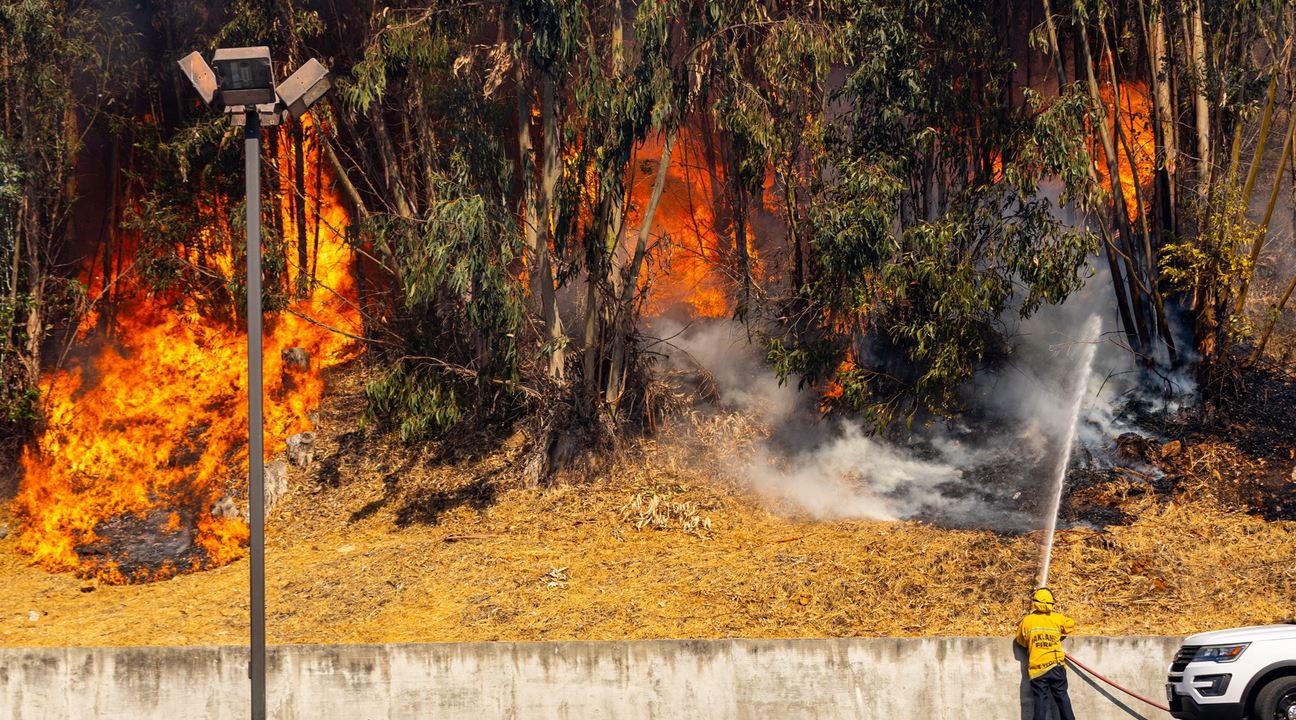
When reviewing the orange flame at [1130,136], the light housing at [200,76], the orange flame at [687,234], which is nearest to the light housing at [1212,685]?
the light housing at [200,76]

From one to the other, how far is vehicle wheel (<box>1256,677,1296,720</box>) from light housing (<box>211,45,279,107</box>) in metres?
9.49

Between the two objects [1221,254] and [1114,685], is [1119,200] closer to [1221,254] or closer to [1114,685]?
[1221,254]

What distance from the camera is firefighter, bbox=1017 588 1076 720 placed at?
1173cm

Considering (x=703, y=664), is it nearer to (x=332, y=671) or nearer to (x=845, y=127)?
(x=332, y=671)

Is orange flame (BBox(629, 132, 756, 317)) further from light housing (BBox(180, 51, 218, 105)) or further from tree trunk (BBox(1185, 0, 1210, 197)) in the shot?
light housing (BBox(180, 51, 218, 105))

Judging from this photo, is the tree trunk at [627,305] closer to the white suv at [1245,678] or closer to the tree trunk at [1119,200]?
the tree trunk at [1119,200]

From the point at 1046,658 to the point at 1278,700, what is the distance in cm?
188

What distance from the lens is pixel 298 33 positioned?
21172mm

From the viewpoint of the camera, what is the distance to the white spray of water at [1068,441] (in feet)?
51.2

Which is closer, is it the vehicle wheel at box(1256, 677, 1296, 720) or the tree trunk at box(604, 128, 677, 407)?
the vehicle wheel at box(1256, 677, 1296, 720)

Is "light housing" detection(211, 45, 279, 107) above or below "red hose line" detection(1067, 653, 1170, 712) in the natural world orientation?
above

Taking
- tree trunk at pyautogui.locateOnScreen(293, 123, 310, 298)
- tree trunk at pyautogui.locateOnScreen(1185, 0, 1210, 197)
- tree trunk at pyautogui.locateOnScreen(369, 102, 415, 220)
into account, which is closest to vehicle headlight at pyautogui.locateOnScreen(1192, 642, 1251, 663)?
tree trunk at pyautogui.locateOnScreen(1185, 0, 1210, 197)

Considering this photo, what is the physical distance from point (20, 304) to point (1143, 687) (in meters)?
17.4

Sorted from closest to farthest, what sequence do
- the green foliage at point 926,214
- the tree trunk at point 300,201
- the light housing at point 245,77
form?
the light housing at point 245,77 → the green foliage at point 926,214 → the tree trunk at point 300,201
